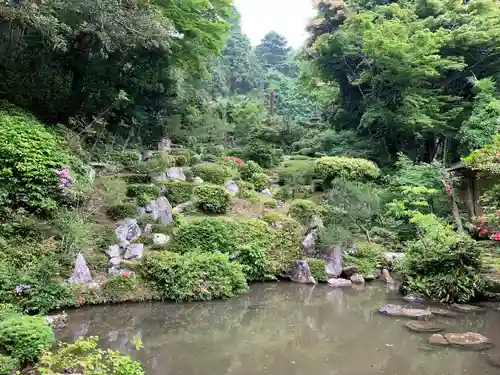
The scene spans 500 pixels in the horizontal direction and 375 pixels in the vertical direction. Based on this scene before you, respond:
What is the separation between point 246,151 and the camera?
52.4 ft

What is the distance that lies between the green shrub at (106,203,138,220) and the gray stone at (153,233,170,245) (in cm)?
78

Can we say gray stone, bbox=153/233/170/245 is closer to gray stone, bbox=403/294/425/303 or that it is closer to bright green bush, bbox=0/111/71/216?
bright green bush, bbox=0/111/71/216

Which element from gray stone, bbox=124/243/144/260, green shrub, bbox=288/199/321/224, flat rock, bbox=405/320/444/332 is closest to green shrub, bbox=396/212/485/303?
flat rock, bbox=405/320/444/332

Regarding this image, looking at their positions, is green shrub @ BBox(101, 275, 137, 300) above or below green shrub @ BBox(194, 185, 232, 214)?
below

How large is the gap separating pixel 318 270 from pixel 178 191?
403 cm

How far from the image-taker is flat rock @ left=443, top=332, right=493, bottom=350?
5707mm

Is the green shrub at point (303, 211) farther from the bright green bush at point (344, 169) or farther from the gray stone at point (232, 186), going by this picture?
the bright green bush at point (344, 169)

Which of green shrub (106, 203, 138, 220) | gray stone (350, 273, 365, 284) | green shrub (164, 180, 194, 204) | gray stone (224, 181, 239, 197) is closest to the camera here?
green shrub (106, 203, 138, 220)

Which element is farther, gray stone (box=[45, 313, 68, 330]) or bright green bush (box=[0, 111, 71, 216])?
bright green bush (box=[0, 111, 71, 216])

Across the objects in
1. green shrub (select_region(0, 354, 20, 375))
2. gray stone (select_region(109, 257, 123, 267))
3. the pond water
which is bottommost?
the pond water

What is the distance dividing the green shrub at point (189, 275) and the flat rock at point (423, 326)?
3.28 metres

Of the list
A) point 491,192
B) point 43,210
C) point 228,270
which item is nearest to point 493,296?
point 491,192

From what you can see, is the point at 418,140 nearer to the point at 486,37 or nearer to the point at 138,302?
the point at 486,37

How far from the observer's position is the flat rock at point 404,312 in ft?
23.3
